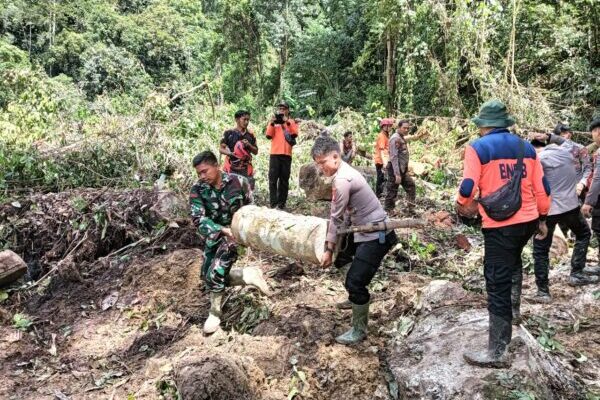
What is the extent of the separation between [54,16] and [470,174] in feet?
117

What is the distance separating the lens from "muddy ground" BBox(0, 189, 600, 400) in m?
3.64

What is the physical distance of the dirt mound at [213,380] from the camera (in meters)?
3.29

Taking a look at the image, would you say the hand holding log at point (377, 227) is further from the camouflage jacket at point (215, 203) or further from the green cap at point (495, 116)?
the camouflage jacket at point (215, 203)

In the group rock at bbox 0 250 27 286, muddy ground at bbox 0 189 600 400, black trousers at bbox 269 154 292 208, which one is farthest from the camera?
black trousers at bbox 269 154 292 208

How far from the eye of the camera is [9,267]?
6039 mm

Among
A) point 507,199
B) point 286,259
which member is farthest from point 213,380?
point 286,259

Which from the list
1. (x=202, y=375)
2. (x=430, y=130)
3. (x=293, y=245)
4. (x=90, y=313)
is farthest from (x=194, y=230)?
(x=430, y=130)

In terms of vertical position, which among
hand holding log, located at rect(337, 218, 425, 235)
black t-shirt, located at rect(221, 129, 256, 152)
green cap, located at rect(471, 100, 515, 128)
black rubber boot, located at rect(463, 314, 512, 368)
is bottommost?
black rubber boot, located at rect(463, 314, 512, 368)

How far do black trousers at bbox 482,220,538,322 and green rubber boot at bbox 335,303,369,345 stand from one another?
1.00 m

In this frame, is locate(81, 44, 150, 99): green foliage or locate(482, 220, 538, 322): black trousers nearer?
locate(482, 220, 538, 322): black trousers

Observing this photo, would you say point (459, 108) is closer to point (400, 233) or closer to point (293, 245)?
point (400, 233)

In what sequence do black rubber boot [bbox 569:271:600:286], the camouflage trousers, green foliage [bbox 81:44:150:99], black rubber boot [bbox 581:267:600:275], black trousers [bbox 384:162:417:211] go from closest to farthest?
the camouflage trousers < black rubber boot [bbox 569:271:600:286] < black rubber boot [bbox 581:267:600:275] < black trousers [bbox 384:162:417:211] < green foliage [bbox 81:44:150:99]

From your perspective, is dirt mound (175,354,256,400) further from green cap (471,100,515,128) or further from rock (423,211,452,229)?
rock (423,211,452,229)

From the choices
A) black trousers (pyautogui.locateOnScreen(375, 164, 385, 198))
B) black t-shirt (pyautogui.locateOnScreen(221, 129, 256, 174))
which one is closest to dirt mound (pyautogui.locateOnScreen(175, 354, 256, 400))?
black t-shirt (pyautogui.locateOnScreen(221, 129, 256, 174))
